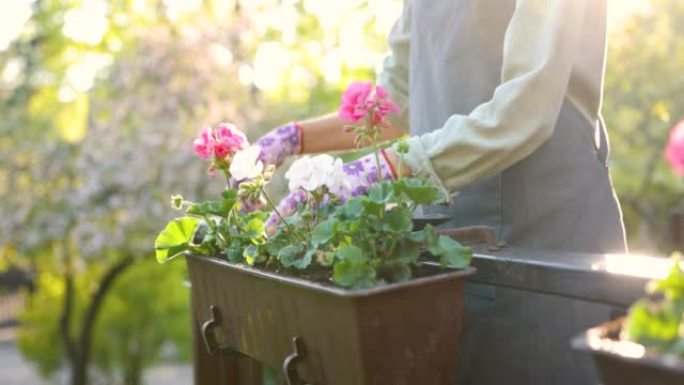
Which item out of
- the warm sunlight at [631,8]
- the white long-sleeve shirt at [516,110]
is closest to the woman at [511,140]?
the white long-sleeve shirt at [516,110]

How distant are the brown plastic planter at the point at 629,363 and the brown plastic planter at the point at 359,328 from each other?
1.20 ft

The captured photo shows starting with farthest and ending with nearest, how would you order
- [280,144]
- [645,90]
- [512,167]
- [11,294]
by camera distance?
[11,294], [645,90], [280,144], [512,167]

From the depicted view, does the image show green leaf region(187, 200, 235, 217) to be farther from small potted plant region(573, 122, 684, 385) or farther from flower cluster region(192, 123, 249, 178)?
small potted plant region(573, 122, 684, 385)

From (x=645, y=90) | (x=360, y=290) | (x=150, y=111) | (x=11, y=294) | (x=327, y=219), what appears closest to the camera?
(x=360, y=290)

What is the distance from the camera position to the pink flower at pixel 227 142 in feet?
5.23

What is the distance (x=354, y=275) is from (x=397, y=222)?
0.11m

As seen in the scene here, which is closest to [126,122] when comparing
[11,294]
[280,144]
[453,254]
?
[280,144]

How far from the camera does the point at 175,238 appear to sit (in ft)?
5.32

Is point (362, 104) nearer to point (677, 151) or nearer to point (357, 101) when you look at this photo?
point (357, 101)

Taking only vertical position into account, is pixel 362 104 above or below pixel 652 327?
above

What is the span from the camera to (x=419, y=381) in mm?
1279

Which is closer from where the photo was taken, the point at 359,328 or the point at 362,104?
the point at 359,328

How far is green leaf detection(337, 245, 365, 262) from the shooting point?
1269 mm

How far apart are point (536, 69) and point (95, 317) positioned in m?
9.12
